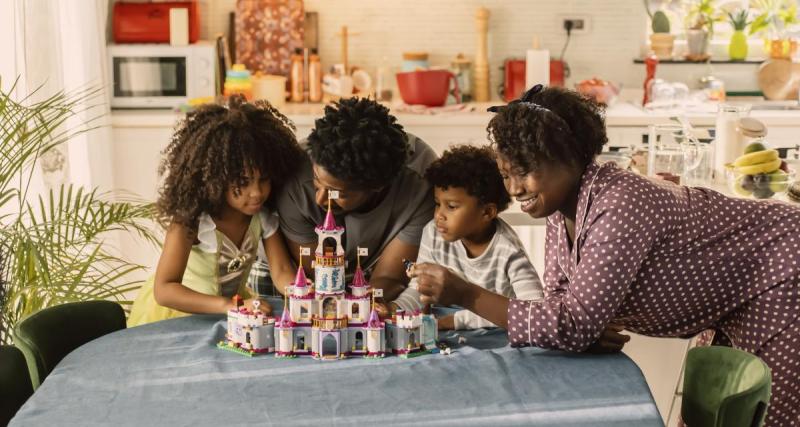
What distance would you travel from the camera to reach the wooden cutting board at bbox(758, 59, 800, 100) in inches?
215

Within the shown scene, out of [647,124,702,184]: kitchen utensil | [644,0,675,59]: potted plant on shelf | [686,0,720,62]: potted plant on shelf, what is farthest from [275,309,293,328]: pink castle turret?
[686,0,720,62]: potted plant on shelf

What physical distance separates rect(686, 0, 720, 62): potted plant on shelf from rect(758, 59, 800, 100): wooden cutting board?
30 cm

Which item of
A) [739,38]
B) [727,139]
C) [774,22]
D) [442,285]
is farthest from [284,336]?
[774,22]

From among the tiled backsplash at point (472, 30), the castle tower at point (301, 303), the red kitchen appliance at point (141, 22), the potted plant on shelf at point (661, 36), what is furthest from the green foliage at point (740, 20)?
the castle tower at point (301, 303)

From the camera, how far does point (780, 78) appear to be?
547 centimetres

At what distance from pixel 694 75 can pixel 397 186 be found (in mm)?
3318

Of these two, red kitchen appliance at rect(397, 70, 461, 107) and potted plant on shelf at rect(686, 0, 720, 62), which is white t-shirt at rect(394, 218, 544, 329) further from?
potted plant on shelf at rect(686, 0, 720, 62)

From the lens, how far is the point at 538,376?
86.5 inches

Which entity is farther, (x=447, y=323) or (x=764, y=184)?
(x=764, y=184)

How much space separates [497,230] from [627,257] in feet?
2.04

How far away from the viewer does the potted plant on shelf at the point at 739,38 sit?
5.57 m

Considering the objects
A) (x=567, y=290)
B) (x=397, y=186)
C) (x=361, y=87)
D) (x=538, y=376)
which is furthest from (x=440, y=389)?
(x=361, y=87)

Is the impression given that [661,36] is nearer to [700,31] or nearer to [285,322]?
[700,31]

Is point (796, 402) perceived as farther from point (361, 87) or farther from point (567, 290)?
point (361, 87)
